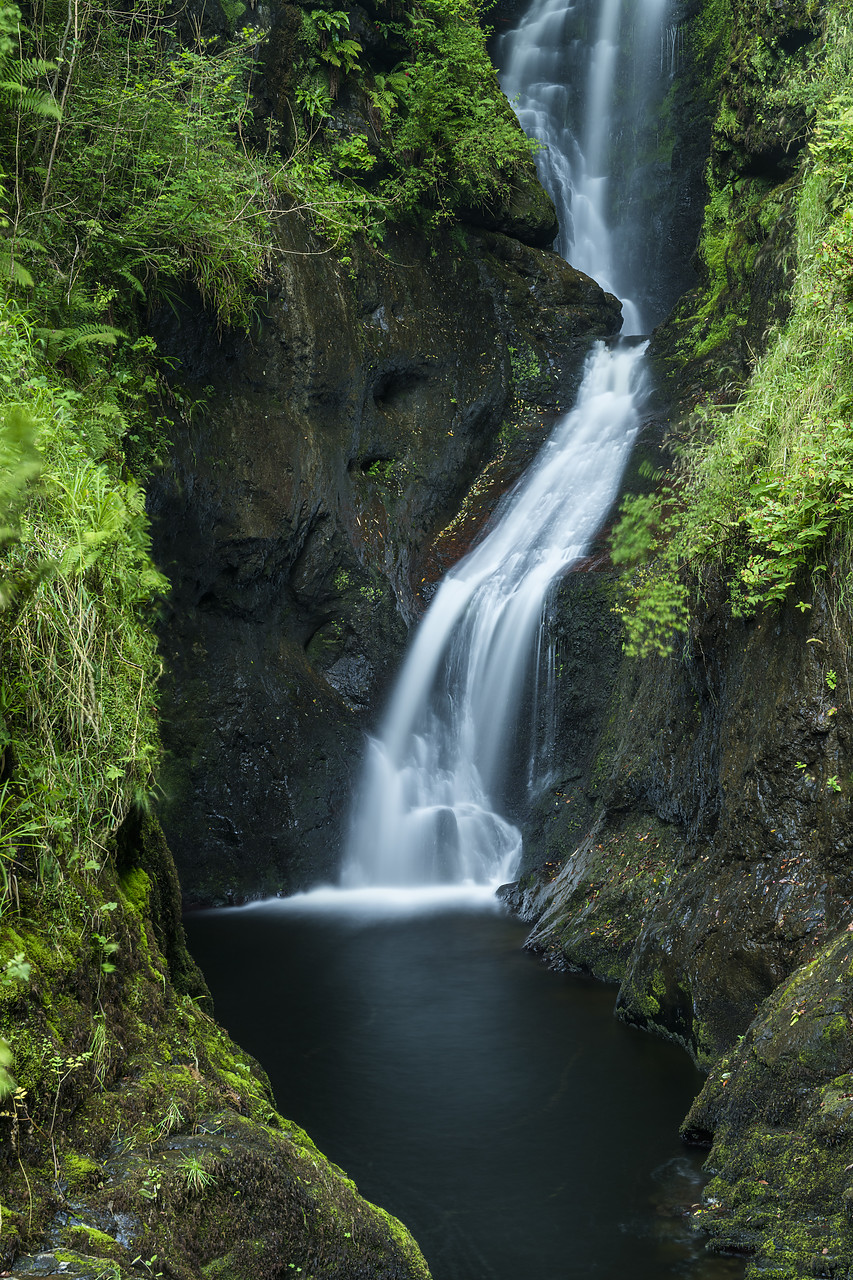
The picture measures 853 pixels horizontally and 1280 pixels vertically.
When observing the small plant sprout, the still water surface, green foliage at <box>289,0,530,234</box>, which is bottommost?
the still water surface

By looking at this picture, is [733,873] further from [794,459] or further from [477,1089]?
[794,459]

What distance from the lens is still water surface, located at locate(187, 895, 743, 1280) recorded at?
14.7 feet

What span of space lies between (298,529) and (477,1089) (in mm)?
Answer: 7695

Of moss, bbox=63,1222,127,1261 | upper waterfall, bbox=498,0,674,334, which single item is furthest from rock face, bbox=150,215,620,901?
moss, bbox=63,1222,127,1261

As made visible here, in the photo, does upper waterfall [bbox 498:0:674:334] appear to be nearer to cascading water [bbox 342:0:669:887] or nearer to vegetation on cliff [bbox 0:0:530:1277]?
cascading water [bbox 342:0:669:887]

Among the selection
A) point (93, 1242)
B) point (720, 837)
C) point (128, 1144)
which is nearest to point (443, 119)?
point (720, 837)

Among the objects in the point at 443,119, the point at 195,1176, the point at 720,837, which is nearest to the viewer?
the point at 195,1176

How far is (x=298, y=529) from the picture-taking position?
478 inches

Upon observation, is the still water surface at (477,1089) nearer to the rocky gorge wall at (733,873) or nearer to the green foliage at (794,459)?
the rocky gorge wall at (733,873)

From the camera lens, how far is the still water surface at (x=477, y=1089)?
4480mm

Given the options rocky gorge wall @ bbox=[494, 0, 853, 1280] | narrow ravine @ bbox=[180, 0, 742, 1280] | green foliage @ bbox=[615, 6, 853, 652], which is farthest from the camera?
green foliage @ bbox=[615, 6, 853, 652]

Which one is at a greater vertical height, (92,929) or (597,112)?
(597,112)

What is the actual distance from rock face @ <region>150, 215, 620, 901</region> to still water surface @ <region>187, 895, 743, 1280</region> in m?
2.17

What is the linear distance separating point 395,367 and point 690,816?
8878mm
